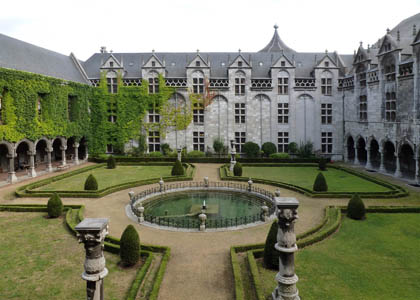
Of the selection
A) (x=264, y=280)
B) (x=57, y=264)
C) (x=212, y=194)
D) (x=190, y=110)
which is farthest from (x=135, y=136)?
(x=264, y=280)

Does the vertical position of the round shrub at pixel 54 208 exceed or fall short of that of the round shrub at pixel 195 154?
it falls short

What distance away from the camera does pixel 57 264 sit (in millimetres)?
15242

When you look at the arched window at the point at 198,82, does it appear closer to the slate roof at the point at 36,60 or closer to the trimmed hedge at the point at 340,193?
the slate roof at the point at 36,60

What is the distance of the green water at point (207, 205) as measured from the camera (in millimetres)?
23719

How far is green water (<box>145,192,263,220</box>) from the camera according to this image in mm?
23719

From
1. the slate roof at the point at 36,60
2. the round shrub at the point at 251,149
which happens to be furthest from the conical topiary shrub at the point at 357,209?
the slate roof at the point at 36,60

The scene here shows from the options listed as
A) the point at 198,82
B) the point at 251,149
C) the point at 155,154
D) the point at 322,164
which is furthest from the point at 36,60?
the point at 322,164

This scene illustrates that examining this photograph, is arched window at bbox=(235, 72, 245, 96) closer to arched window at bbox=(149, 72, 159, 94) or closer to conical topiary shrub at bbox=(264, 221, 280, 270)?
arched window at bbox=(149, 72, 159, 94)

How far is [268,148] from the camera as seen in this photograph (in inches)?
1866

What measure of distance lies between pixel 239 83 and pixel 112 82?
19390mm

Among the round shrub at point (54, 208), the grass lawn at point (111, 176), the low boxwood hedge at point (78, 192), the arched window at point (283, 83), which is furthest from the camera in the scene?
the arched window at point (283, 83)

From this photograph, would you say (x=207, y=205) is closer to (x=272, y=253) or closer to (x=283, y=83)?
(x=272, y=253)

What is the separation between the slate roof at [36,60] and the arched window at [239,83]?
2320 cm

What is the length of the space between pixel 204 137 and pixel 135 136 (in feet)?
34.5
